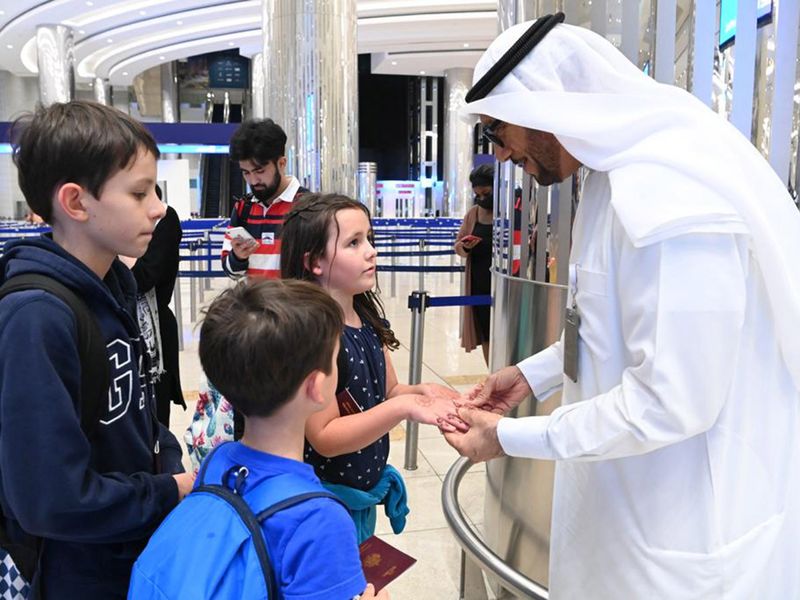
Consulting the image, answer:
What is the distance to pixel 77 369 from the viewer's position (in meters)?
1.23

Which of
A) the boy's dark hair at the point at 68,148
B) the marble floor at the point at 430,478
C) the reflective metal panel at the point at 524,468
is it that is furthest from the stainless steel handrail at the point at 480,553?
the boy's dark hair at the point at 68,148

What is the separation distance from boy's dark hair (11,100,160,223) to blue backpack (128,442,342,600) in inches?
24.8

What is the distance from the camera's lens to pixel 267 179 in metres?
3.82

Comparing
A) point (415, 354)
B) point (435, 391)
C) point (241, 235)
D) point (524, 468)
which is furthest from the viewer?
point (415, 354)

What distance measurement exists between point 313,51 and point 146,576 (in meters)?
5.55

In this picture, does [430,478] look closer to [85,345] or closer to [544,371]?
[544,371]

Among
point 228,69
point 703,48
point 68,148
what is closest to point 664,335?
point 68,148

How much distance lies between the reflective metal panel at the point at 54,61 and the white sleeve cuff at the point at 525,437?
20802 mm

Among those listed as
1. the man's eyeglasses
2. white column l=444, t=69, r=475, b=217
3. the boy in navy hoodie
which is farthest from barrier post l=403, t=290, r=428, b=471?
white column l=444, t=69, r=475, b=217

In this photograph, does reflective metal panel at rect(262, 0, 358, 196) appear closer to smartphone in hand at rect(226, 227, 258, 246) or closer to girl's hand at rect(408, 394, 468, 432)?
smartphone in hand at rect(226, 227, 258, 246)

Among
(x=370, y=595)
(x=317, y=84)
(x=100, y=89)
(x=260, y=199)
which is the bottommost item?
(x=370, y=595)

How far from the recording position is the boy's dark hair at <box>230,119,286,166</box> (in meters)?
3.68

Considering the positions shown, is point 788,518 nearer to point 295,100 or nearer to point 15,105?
point 295,100

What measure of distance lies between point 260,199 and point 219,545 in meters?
2.99
